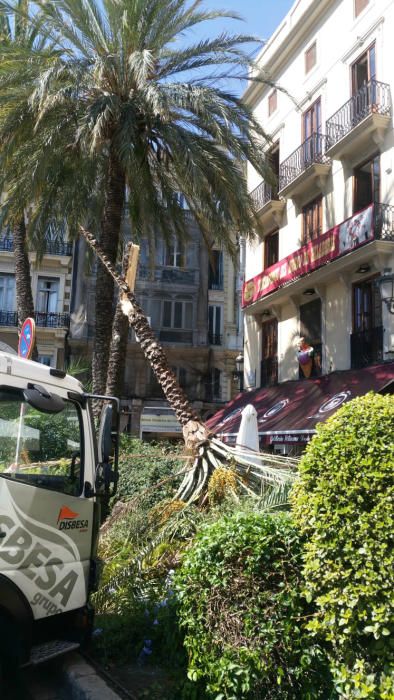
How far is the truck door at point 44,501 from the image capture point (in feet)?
13.2

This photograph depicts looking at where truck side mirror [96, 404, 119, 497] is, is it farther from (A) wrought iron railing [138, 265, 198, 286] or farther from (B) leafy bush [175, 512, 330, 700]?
(A) wrought iron railing [138, 265, 198, 286]

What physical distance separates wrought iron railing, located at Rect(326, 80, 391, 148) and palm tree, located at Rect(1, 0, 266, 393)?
4.45 m

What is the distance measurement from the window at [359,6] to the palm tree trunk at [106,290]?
31.2ft

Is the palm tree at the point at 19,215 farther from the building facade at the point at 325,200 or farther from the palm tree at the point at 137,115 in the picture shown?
the building facade at the point at 325,200

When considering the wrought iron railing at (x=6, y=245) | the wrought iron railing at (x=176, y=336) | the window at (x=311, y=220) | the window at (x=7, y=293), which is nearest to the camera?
the window at (x=311, y=220)

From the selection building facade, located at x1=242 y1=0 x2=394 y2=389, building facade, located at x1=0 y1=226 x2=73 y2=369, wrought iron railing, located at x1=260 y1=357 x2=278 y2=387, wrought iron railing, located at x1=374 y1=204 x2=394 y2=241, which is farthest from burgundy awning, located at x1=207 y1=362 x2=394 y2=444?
building facade, located at x1=0 y1=226 x2=73 y2=369

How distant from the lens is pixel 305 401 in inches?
653

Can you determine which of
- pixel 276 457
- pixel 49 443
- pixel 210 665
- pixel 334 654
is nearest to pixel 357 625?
pixel 334 654

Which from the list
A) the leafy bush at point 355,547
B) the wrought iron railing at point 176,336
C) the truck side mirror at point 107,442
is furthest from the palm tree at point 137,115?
the wrought iron railing at point 176,336

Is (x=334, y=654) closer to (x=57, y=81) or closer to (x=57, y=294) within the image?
(x=57, y=81)

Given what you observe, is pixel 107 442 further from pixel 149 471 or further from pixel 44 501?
pixel 149 471

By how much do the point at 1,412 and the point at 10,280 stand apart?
93.4ft

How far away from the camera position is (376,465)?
3.40 m

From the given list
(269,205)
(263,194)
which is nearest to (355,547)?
(269,205)
